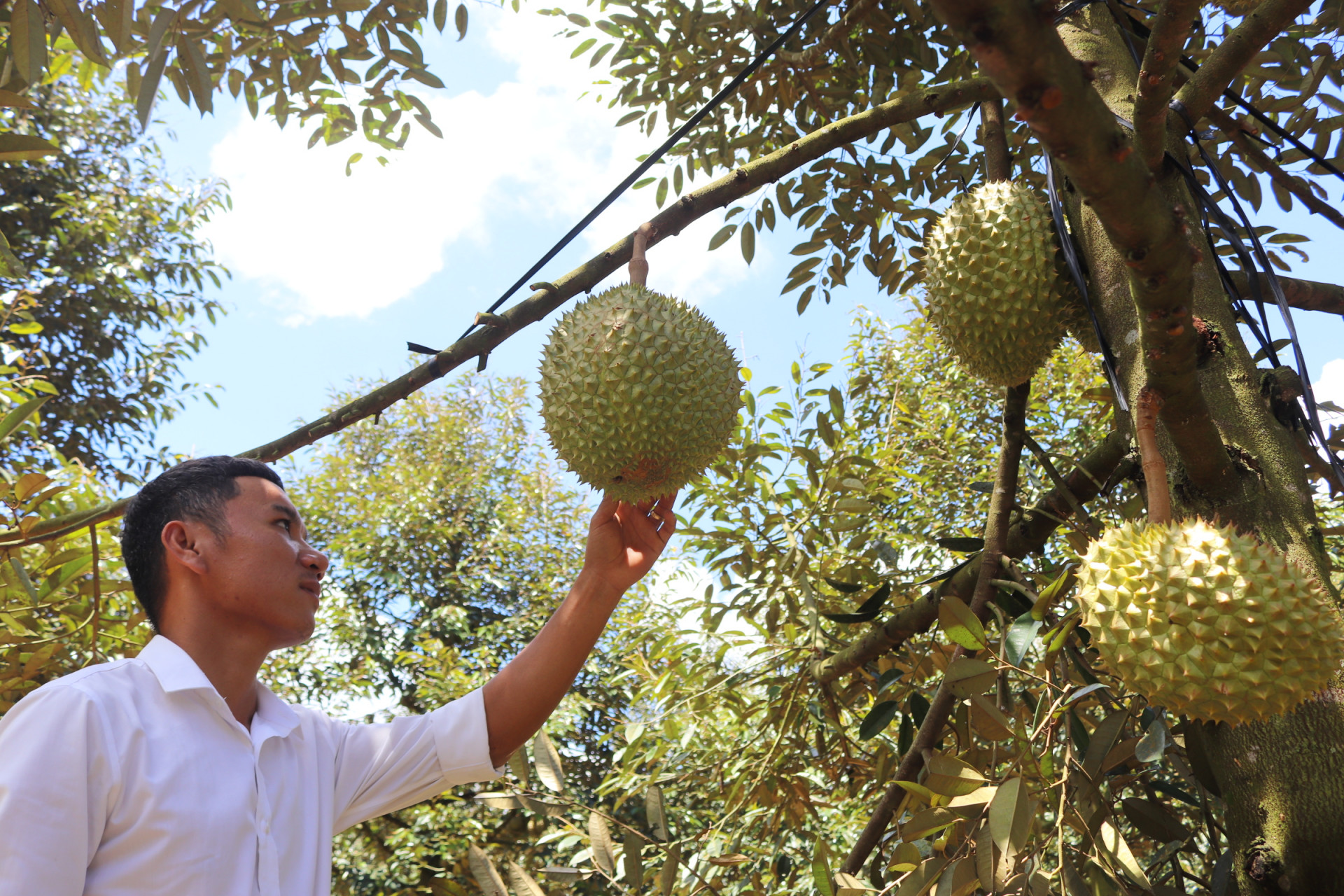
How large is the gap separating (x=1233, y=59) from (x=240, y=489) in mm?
1438

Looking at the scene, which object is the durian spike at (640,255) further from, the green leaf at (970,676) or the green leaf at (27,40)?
the green leaf at (27,40)

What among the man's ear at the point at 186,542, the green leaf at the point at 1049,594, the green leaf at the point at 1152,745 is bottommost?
the green leaf at the point at 1152,745

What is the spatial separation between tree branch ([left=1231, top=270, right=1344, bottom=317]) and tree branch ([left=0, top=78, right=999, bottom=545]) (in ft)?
1.83

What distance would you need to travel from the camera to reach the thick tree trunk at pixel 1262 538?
2.82 ft

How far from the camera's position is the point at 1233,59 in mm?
879

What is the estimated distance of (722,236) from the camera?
225cm

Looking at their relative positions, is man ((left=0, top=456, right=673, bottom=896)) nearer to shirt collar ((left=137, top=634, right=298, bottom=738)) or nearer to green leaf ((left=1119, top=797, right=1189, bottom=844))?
shirt collar ((left=137, top=634, right=298, bottom=738))

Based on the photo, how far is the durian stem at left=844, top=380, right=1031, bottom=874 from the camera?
1.43 m

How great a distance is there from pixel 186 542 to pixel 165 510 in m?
0.10

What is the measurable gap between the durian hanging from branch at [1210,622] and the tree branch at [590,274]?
0.50 metres

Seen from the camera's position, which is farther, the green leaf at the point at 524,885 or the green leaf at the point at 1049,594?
the green leaf at the point at 524,885

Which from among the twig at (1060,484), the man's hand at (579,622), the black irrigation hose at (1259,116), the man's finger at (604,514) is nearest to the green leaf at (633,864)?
the man's hand at (579,622)

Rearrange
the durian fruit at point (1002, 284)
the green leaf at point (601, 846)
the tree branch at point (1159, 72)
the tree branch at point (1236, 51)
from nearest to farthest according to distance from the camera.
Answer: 1. the tree branch at point (1159, 72)
2. the tree branch at point (1236, 51)
3. the durian fruit at point (1002, 284)
4. the green leaf at point (601, 846)

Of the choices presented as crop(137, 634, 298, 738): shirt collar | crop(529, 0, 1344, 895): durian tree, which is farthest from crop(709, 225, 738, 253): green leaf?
crop(137, 634, 298, 738): shirt collar
